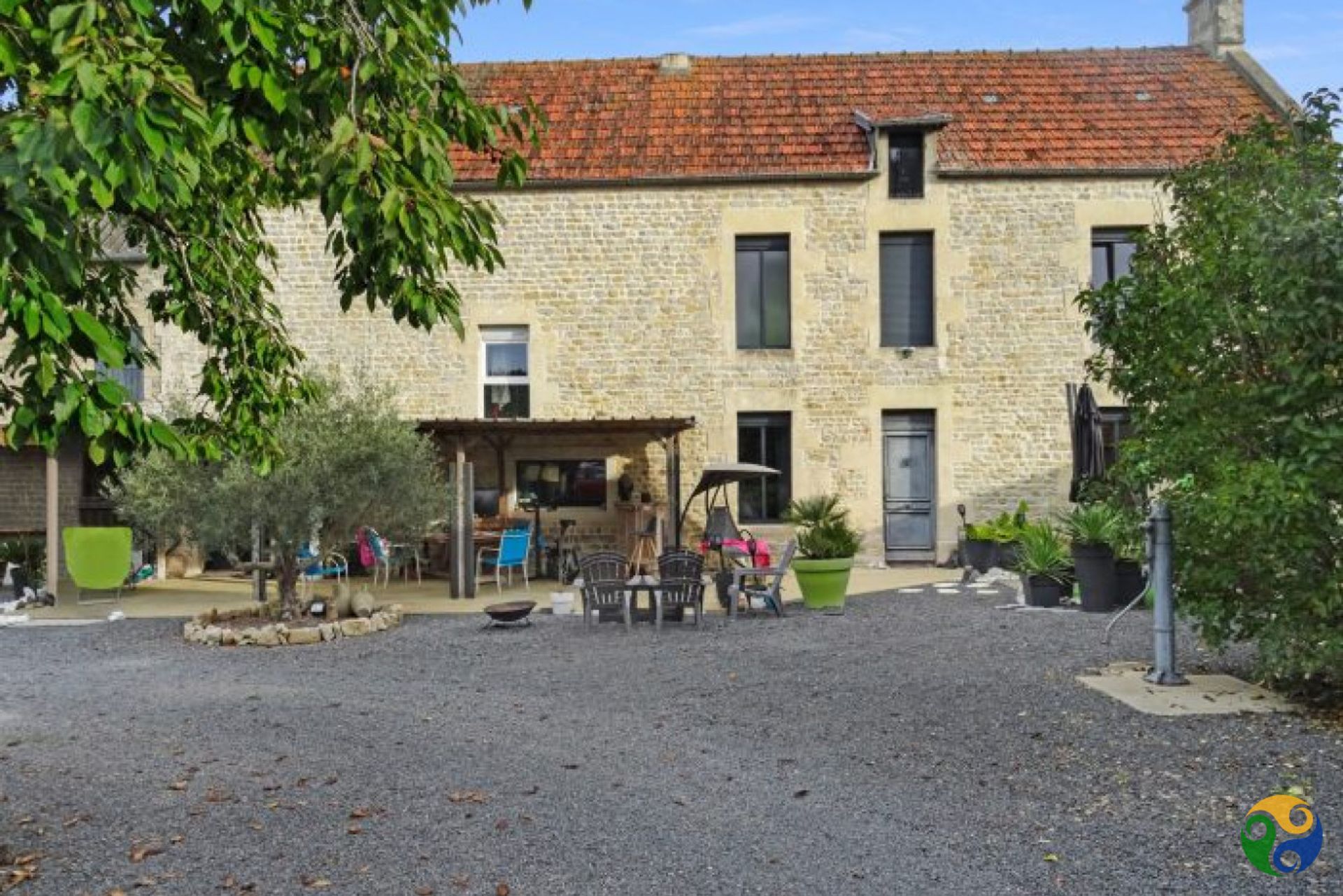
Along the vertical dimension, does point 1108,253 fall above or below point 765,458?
above

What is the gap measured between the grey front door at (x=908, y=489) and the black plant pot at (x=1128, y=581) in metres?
5.35

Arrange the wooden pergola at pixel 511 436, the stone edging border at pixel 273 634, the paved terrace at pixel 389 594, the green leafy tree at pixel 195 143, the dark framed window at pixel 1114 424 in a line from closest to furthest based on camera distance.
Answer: the green leafy tree at pixel 195 143, the stone edging border at pixel 273 634, the paved terrace at pixel 389 594, the wooden pergola at pixel 511 436, the dark framed window at pixel 1114 424

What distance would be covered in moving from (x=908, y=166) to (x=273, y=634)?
432 inches

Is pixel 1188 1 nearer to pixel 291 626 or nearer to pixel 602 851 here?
pixel 291 626

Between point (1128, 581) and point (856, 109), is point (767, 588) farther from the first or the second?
point (856, 109)

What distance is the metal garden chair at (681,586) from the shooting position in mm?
9812

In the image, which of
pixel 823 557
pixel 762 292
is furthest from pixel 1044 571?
pixel 762 292

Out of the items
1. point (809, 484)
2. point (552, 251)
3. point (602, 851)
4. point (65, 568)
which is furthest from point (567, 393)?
point (602, 851)

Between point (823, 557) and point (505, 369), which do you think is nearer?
point (823, 557)

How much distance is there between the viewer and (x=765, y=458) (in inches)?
600

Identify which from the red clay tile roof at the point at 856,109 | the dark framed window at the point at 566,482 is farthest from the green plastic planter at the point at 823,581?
the red clay tile roof at the point at 856,109

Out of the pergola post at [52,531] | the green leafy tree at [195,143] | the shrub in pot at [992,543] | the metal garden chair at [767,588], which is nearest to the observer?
the green leafy tree at [195,143]

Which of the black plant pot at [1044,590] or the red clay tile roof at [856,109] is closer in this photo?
the black plant pot at [1044,590]

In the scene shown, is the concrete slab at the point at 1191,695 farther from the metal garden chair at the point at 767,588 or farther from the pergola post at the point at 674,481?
the pergola post at the point at 674,481
